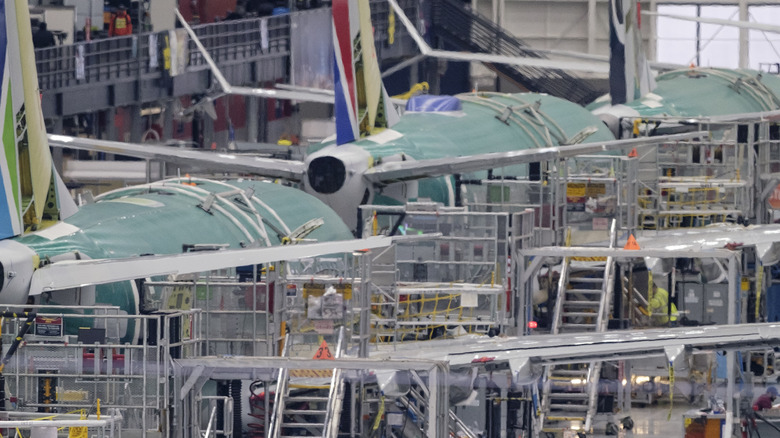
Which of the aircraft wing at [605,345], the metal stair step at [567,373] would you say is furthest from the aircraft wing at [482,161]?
the aircraft wing at [605,345]

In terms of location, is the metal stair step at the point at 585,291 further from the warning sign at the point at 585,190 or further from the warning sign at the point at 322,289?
the warning sign at the point at 322,289

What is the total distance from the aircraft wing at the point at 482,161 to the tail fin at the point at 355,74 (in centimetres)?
159

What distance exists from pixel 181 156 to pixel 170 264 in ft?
59.5

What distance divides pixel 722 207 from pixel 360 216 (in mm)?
10662

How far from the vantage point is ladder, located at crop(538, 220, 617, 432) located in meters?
28.8

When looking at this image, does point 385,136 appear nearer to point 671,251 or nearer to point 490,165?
point 490,165

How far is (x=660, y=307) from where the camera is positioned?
3438cm

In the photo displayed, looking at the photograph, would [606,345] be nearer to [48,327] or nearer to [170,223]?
[48,327]

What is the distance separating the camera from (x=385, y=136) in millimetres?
42000

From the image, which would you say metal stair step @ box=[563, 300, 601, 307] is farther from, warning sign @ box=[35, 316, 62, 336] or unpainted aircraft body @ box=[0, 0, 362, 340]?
warning sign @ box=[35, 316, 62, 336]

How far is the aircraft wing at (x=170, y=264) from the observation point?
18.6 m

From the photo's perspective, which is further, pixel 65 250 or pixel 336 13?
pixel 336 13

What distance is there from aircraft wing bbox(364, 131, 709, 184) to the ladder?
3.24 m

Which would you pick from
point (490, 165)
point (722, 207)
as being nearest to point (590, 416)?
point (490, 165)
